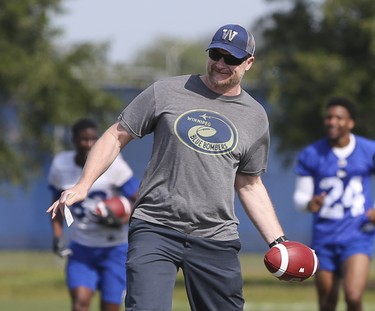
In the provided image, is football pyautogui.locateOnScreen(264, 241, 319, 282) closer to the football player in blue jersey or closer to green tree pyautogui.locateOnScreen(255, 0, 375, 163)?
the football player in blue jersey

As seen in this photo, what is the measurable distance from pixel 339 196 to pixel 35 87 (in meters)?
11.3

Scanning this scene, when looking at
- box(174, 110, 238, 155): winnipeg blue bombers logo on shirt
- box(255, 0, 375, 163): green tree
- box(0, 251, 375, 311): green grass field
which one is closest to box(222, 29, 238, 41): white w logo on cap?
box(174, 110, 238, 155): winnipeg blue bombers logo on shirt

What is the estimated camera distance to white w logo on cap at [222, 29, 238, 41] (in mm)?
6930

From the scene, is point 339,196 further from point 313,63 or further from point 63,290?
point 63,290

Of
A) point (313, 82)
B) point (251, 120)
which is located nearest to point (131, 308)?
point (251, 120)

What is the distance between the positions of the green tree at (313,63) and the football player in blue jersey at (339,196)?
859cm

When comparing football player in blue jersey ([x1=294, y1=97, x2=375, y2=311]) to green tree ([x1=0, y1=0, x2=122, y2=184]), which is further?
green tree ([x1=0, y1=0, x2=122, y2=184])

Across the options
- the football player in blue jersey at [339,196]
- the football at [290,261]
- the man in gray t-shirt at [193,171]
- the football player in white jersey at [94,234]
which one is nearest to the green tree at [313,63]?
the football player in blue jersey at [339,196]

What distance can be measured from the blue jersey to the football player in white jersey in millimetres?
1675

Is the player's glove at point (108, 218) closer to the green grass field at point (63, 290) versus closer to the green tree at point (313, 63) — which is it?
the green grass field at point (63, 290)

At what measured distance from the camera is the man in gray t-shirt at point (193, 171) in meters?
6.86

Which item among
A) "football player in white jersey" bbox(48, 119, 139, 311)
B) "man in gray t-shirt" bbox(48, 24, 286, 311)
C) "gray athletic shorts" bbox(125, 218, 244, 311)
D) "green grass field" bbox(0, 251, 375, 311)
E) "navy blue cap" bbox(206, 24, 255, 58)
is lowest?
"green grass field" bbox(0, 251, 375, 311)

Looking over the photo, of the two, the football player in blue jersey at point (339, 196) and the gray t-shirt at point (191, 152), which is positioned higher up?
the gray t-shirt at point (191, 152)

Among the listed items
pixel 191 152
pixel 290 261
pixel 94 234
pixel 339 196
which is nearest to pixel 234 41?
pixel 191 152
